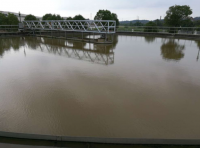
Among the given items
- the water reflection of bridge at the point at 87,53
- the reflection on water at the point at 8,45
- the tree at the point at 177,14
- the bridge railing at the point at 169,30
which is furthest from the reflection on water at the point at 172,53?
the tree at the point at 177,14

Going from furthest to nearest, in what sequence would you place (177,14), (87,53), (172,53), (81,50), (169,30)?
(177,14) < (169,30) < (81,50) < (172,53) < (87,53)

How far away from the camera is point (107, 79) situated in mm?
5547

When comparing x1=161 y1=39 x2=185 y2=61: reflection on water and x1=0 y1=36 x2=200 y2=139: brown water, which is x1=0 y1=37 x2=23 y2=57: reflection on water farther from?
x1=161 y1=39 x2=185 y2=61: reflection on water

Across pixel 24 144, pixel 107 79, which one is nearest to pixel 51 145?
pixel 24 144

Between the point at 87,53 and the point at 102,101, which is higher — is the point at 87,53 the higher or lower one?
the higher one

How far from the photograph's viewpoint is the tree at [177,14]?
29.1m

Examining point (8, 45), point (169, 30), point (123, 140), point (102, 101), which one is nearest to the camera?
point (123, 140)

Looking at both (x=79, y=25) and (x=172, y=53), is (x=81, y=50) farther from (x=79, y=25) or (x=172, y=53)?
(x=172, y=53)

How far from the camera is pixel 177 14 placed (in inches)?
1142

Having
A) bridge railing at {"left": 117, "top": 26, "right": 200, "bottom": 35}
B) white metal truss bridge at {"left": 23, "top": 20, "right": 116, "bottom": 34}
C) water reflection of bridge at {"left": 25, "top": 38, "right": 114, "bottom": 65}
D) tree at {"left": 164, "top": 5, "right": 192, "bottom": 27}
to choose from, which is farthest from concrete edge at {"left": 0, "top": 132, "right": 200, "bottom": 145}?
tree at {"left": 164, "top": 5, "right": 192, "bottom": 27}

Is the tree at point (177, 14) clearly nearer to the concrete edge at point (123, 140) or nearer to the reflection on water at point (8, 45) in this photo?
the reflection on water at point (8, 45)

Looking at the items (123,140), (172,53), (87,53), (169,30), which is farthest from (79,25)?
(123,140)

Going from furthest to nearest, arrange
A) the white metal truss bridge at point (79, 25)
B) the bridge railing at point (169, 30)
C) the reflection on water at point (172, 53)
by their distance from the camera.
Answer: the bridge railing at point (169, 30)
the white metal truss bridge at point (79, 25)
the reflection on water at point (172, 53)

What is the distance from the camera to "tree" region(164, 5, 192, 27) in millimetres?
29062
